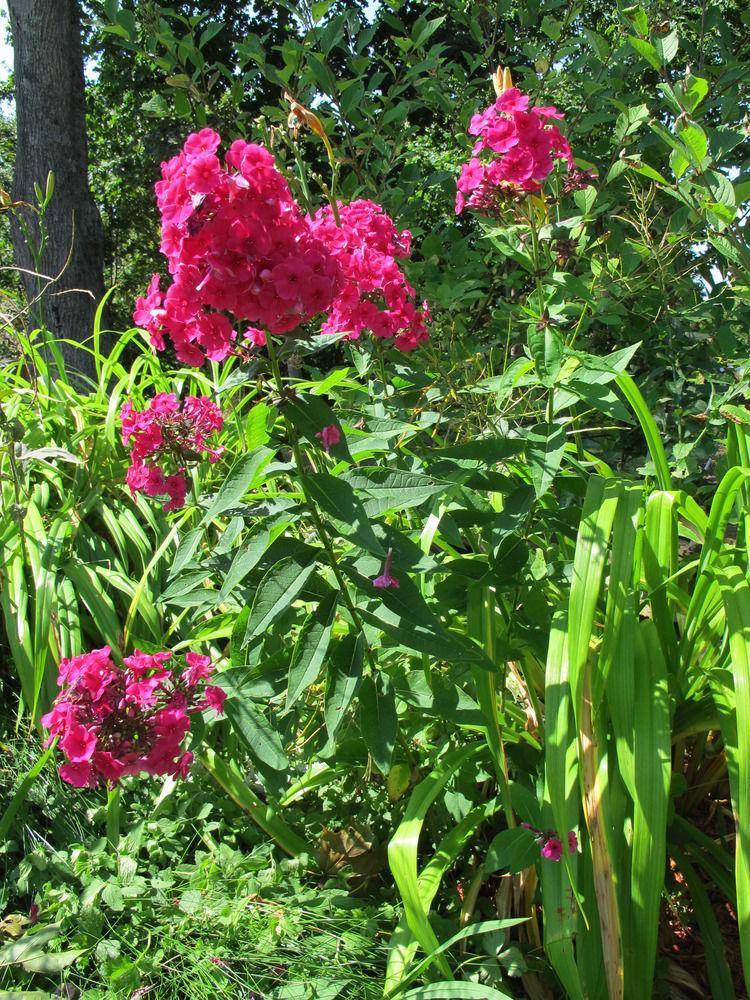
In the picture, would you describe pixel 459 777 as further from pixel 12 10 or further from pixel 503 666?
pixel 12 10

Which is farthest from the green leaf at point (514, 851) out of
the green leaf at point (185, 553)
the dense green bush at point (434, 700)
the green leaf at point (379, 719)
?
the green leaf at point (185, 553)

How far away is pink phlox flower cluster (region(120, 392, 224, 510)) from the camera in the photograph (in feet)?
5.48

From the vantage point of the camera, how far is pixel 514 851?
1.43 m

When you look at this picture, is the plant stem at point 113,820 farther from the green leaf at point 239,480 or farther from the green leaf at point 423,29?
the green leaf at point 423,29

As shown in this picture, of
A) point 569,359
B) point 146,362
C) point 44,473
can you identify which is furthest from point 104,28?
point 569,359

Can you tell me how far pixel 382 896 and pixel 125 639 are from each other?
1.01 meters

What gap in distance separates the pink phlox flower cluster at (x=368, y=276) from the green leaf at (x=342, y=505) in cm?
35

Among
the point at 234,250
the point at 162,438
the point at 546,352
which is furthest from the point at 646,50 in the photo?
the point at 162,438

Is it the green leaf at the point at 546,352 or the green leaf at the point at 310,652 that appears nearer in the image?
the green leaf at the point at 310,652

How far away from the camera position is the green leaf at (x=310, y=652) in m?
1.35

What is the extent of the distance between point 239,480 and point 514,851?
0.83m

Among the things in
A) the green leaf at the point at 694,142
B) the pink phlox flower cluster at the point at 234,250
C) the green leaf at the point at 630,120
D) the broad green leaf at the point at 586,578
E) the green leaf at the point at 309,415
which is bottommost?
the broad green leaf at the point at 586,578

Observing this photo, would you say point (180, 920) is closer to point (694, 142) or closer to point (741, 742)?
point (741, 742)

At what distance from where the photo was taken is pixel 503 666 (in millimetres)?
1712
